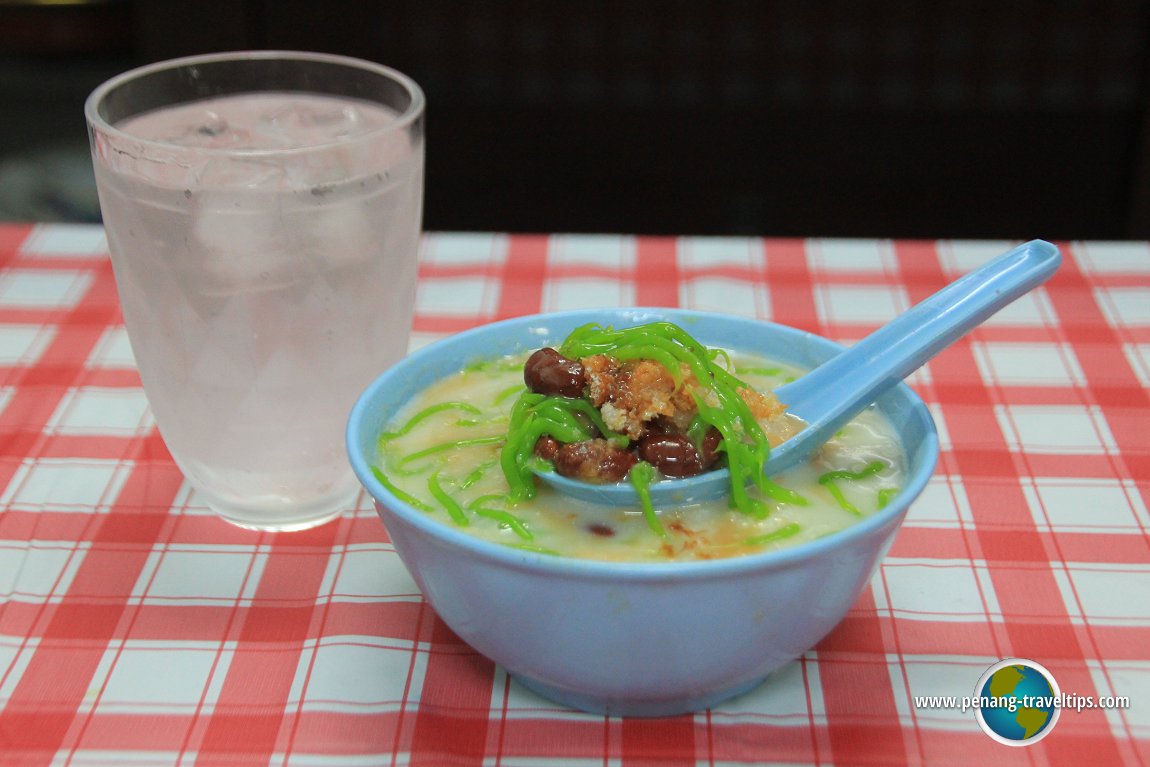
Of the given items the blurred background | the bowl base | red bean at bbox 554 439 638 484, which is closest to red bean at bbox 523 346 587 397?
red bean at bbox 554 439 638 484

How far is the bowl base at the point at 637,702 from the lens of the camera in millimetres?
1098

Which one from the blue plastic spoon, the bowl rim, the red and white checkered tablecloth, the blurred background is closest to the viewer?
the bowl rim

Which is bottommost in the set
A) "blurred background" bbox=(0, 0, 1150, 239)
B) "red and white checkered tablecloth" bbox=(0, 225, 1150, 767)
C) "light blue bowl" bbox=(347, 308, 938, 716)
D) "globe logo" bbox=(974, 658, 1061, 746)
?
"blurred background" bbox=(0, 0, 1150, 239)

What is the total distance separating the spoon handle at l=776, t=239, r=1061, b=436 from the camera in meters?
1.21

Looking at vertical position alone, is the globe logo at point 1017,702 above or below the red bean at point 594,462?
below

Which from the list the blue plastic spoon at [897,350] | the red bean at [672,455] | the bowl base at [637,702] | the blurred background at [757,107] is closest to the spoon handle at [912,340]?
the blue plastic spoon at [897,350]

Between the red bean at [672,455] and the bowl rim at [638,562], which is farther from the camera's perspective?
the red bean at [672,455]

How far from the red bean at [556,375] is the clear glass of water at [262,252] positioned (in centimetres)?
31

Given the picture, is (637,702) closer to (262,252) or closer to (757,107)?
(262,252)

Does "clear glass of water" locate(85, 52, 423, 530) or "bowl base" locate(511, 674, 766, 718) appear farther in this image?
"clear glass of water" locate(85, 52, 423, 530)

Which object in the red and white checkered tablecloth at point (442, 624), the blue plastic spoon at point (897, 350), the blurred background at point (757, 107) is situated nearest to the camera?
the red and white checkered tablecloth at point (442, 624)

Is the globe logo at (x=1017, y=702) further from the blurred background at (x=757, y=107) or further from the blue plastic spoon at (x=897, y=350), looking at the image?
the blurred background at (x=757, y=107)

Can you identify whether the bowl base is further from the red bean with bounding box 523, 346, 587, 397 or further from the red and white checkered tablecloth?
the red bean with bounding box 523, 346, 587, 397

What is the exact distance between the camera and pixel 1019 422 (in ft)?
5.43
